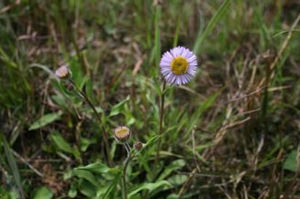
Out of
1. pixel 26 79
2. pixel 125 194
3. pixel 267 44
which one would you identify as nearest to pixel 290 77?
pixel 267 44

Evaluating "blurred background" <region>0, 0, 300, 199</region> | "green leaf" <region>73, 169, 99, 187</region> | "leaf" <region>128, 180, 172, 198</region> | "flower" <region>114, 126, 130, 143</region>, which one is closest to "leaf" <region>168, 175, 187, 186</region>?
"blurred background" <region>0, 0, 300, 199</region>

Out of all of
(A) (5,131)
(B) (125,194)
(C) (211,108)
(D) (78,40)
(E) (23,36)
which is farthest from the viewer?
(D) (78,40)

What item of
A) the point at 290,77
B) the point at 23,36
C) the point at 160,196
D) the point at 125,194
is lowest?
the point at 160,196

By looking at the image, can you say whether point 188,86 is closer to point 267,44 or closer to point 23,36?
point 267,44

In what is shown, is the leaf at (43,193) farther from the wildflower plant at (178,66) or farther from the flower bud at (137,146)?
the wildflower plant at (178,66)

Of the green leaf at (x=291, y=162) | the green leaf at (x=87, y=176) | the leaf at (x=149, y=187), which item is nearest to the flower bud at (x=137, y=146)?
the leaf at (x=149, y=187)

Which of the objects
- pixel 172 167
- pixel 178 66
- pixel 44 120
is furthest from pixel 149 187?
pixel 44 120
